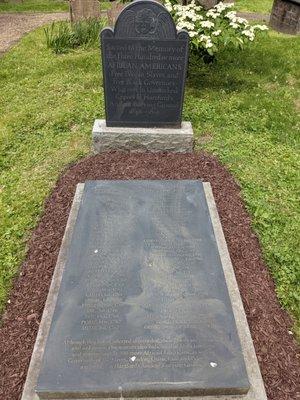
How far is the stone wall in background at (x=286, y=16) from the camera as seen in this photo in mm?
10234

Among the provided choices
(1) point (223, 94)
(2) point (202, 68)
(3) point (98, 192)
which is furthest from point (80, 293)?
(2) point (202, 68)

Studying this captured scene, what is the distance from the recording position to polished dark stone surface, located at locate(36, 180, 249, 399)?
8.57 ft

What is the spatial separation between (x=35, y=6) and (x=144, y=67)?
1053cm

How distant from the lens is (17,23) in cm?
1210

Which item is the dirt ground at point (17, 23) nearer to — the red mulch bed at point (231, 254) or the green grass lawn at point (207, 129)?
the green grass lawn at point (207, 129)

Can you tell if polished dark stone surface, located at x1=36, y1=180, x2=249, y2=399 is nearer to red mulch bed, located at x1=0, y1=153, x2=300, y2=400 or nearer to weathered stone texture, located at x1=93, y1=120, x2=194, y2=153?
red mulch bed, located at x1=0, y1=153, x2=300, y2=400

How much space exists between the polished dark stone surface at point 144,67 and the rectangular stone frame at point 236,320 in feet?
6.18

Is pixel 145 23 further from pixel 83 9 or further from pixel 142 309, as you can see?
pixel 83 9

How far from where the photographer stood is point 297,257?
13.7 feet

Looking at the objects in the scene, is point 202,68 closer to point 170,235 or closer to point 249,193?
point 249,193

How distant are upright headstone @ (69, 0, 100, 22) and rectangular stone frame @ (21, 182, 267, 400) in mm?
7541

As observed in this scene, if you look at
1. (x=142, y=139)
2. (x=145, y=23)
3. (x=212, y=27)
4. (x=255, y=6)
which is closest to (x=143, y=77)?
(x=145, y=23)

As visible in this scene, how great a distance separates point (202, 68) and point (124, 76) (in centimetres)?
366

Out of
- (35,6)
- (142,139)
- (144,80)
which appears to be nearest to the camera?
(144,80)
